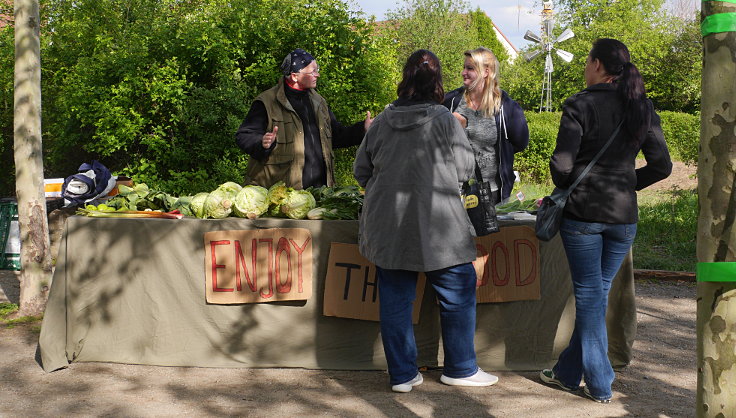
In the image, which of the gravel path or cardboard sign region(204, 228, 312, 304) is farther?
cardboard sign region(204, 228, 312, 304)

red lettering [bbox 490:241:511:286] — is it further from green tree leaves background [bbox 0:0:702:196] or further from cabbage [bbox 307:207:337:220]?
green tree leaves background [bbox 0:0:702:196]

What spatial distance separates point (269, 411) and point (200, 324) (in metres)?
1.03

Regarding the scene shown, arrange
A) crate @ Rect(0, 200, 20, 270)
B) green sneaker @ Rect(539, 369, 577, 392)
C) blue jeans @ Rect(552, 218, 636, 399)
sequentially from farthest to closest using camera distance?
crate @ Rect(0, 200, 20, 270) → green sneaker @ Rect(539, 369, 577, 392) → blue jeans @ Rect(552, 218, 636, 399)

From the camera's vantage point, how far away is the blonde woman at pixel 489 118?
513 cm

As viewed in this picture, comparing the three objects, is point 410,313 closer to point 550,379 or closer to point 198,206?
point 550,379

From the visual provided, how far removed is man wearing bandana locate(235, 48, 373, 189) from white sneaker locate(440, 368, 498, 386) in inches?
77.5

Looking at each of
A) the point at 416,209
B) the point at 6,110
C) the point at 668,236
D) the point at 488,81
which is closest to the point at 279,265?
the point at 416,209

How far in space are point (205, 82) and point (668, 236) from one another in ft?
21.6

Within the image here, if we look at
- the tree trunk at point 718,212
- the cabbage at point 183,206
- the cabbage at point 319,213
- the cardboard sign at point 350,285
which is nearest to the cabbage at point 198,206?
the cabbage at point 183,206

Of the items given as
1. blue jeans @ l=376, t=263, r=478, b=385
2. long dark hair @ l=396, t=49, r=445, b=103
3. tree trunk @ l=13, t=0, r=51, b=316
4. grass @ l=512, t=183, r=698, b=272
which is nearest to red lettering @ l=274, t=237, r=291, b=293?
blue jeans @ l=376, t=263, r=478, b=385

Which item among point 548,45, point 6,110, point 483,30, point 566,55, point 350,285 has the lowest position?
point 350,285

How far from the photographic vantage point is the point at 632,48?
43781 mm

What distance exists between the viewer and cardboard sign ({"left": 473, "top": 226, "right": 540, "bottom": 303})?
16.6 ft

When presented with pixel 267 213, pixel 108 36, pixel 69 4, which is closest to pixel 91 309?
pixel 267 213
